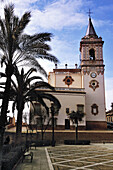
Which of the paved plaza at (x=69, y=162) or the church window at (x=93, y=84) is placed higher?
the church window at (x=93, y=84)

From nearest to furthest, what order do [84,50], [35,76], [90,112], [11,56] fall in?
1. [11,56]
2. [35,76]
3. [90,112]
4. [84,50]

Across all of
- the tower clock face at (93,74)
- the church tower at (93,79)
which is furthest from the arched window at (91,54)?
the tower clock face at (93,74)

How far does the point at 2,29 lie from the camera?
980 centimetres

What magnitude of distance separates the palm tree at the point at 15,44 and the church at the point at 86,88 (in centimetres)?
2338

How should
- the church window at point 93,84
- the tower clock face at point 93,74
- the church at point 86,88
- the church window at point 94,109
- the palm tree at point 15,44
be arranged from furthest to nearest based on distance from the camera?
the tower clock face at point 93,74 → the church window at point 93,84 → the church window at point 94,109 → the church at point 86,88 → the palm tree at point 15,44

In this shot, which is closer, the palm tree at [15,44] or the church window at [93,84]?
the palm tree at [15,44]

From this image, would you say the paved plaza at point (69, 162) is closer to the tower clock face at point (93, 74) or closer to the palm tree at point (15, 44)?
Answer: the palm tree at point (15, 44)

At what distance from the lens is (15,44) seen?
959 centimetres

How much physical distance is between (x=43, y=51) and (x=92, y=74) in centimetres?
2774

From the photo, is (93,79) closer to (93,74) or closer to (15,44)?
(93,74)

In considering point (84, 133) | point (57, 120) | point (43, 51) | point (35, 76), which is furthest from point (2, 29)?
point (57, 120)

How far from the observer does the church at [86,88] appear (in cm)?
3428

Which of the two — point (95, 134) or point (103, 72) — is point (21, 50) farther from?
point (103, 72)

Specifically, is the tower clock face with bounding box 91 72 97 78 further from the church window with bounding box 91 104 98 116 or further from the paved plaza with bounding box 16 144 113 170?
the paved plaza with bounding box 16 144 113 170
